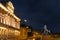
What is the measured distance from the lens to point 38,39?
44188 mm

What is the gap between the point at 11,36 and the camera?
120ft

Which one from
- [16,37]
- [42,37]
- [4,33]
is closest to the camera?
[4,33]

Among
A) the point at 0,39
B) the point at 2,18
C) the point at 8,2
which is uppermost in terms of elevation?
the point at 8,2

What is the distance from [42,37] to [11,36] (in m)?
9.46

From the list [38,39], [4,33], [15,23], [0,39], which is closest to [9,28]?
[4,33]

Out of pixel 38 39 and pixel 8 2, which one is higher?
pixel 8 2

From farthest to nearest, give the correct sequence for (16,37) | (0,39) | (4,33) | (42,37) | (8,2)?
(42,37) → (16,37) → (8,2) → (4,33) → (0,39)

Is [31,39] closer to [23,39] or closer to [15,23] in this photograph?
[23,39]

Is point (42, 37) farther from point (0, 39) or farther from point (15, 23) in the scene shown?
point (0, 39)

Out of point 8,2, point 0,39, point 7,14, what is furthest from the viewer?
point 8,2

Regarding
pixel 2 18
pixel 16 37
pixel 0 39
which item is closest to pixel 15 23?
pixel 16 37

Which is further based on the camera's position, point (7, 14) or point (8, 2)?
point (8, 2)

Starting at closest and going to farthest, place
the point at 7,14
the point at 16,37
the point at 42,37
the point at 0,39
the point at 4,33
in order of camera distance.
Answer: the point at 0,39 → the point at 4,33 → the point at 7,14 → the point at 16,37 → the point at 42,37

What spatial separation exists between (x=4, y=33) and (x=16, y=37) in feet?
28.0
